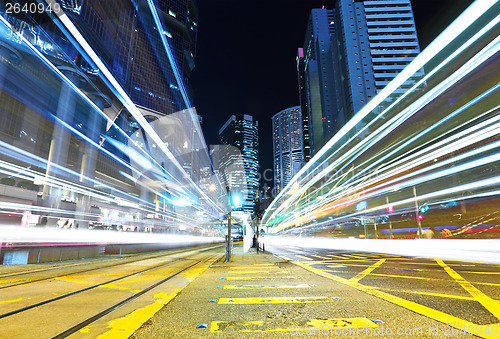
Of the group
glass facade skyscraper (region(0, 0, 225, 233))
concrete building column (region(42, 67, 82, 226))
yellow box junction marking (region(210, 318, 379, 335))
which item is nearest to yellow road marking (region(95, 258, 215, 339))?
yellow box junction marking (region(210, 318, 379, 335))

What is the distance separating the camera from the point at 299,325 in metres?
3.36

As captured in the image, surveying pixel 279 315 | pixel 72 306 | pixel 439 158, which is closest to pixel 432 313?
pixel 279 315

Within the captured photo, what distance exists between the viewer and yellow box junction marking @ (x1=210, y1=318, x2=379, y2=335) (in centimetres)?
319

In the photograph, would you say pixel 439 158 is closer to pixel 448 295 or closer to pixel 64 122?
pixel 448 295

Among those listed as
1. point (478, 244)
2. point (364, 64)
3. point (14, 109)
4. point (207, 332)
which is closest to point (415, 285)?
point (207, 332)

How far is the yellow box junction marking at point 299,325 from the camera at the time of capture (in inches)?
126

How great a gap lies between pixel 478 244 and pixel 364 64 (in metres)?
104

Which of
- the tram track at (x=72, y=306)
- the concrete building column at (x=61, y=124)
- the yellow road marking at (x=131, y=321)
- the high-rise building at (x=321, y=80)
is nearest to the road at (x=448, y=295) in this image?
the yellow road marking at (x=131, y=321)

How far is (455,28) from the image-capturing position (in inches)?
572

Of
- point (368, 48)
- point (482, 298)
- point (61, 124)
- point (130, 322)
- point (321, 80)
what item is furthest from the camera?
point (321, 80)

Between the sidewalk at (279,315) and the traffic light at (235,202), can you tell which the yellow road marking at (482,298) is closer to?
the sidewalk at (279,315)

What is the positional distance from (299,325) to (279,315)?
0.52 m

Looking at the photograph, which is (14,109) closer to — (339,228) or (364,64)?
(339,228)

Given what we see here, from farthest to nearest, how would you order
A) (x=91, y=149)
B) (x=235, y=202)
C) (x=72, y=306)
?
1. (x=91, y=149)
2. (x=235, y=202)
3. (x=72, y=306)
